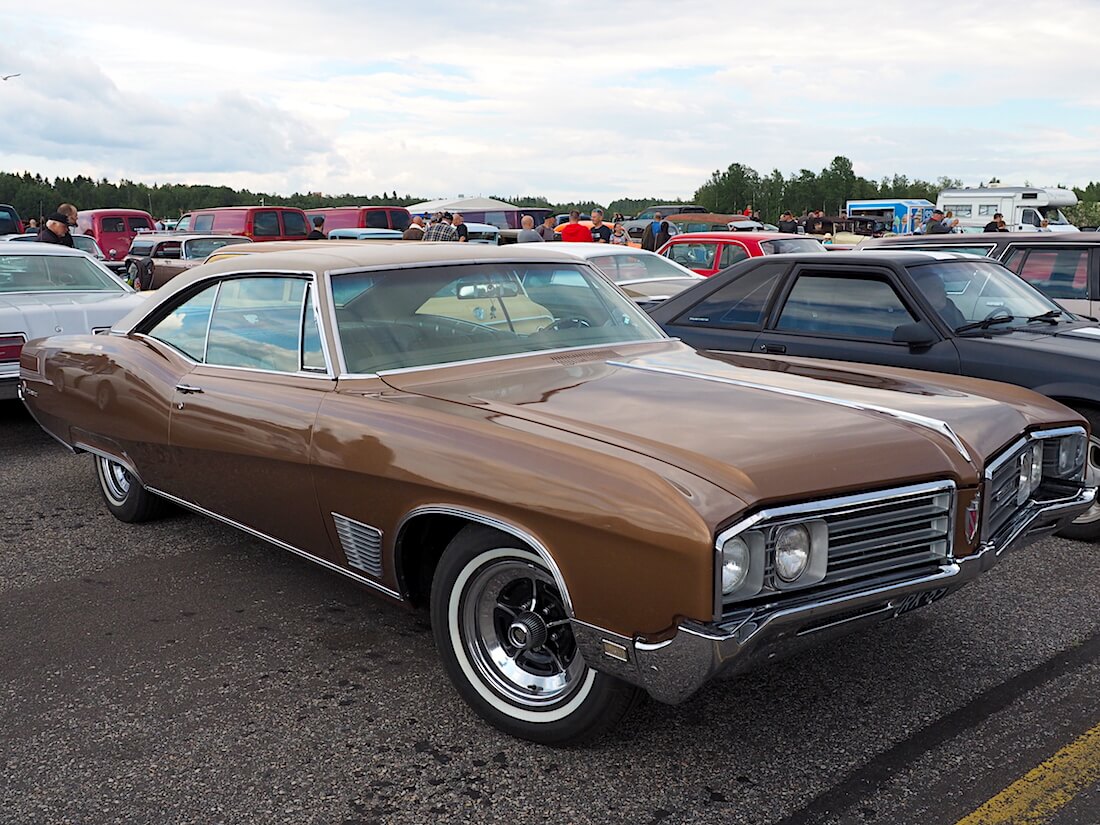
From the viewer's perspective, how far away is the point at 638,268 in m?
11.5

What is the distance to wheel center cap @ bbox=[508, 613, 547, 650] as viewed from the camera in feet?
9.76

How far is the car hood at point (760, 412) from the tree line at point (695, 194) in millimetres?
81728

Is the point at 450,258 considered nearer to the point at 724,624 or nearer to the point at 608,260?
the point at 724,624

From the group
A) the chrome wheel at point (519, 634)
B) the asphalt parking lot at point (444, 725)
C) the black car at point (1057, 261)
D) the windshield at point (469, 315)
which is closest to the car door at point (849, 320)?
the asphalt parking lot at point (444, 725)

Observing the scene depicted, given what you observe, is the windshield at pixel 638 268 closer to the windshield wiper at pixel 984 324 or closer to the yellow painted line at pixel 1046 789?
the windshield wiper at pixel 984 324

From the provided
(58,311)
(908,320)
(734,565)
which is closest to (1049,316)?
(908,320)

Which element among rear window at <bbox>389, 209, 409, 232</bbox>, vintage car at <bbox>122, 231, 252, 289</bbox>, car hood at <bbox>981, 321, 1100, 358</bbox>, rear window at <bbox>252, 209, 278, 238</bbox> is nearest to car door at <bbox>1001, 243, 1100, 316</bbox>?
car hood at <bbox>981, 321, 1100, 358</bbox>

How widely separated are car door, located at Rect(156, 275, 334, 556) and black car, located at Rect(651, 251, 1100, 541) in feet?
10.3

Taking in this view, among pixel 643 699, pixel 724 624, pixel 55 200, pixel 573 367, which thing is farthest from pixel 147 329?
pixel 55 200

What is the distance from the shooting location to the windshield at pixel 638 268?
444 inches

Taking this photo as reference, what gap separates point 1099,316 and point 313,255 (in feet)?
19.6

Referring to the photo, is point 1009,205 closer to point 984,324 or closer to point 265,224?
point 265,224

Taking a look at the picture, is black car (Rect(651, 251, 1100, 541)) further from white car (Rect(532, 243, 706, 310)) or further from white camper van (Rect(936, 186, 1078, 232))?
white camper van (Rect(936, 186, 1078, 232))

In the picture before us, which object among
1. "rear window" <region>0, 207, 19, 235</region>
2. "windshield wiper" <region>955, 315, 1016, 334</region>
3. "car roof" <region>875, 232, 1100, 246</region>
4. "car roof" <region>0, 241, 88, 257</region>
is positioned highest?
"rear window" <region>0, 207, 19, 235</region>
